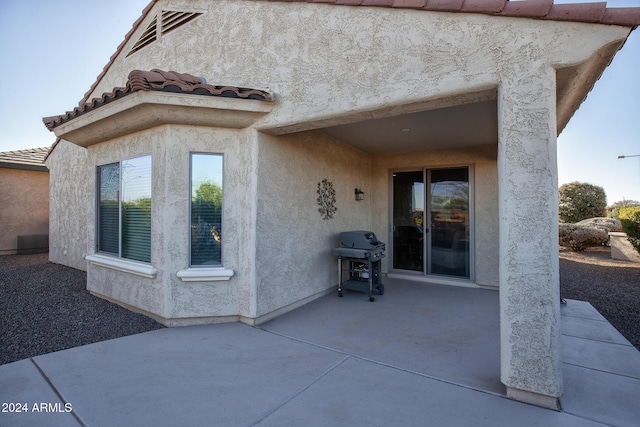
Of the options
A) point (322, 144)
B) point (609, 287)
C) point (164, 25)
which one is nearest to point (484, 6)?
point (322, 144)

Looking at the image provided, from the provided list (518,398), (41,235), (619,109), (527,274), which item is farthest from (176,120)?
(619,109)

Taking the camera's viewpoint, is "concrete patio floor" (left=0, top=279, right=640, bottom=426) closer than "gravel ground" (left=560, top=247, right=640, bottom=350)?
Yes

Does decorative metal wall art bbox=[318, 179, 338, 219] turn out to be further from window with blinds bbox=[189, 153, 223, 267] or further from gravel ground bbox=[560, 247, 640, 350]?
gravel ground bbox=[560, 247, 640, 350]

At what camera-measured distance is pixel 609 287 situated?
7879 mm

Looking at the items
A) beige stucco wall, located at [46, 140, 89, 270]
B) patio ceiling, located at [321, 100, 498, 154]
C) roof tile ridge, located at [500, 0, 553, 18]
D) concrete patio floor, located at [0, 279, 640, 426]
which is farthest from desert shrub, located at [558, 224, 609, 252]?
beige stucco wall, located at [46, 140, 89, 270]

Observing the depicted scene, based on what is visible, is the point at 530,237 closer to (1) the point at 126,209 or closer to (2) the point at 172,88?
(2) the point at 172,88

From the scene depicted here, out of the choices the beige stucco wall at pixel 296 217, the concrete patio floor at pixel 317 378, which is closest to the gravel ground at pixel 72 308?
the concrete patio floor at pixel 317 378

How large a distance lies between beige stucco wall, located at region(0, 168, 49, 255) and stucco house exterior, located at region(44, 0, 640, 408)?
7.49 meters

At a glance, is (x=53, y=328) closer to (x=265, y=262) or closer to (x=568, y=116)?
(x=265, y=262)

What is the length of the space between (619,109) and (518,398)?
18.4 metres

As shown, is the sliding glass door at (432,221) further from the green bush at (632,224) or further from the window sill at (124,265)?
the green bush at (632,224)

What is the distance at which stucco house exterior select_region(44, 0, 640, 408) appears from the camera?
2.95 metres

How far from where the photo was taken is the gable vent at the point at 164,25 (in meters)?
6.07

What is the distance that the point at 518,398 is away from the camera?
3.02m
